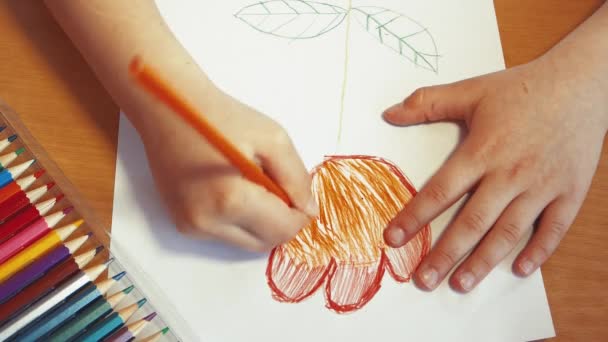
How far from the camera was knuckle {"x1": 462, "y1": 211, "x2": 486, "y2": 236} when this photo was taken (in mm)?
474

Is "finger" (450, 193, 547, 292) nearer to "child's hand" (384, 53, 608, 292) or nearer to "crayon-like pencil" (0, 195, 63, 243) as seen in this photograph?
"child's hand" (384, 53, 608, 292)

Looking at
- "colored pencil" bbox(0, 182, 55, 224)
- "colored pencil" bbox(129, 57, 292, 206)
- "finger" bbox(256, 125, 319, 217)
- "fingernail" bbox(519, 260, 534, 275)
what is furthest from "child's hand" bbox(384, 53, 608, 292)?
"colored pencil" bbox(0, 182, 55, 224)

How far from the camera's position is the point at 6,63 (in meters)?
0.49

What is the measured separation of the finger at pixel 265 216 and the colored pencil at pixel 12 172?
0.20m

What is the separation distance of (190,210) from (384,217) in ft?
0.66

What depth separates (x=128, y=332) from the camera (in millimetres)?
392

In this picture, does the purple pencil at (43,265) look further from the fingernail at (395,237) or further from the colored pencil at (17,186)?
the fingernail at (395,237)

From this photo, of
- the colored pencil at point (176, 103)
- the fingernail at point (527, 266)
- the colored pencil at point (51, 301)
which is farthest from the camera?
the fingernail at point (527, 266)

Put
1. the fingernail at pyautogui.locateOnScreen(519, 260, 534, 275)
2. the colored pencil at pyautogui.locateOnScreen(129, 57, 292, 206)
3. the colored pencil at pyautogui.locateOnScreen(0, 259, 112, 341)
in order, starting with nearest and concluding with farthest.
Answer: the colored pencil at pyautogui.locateOnScreen(129, 57, 292, 206)
the colored pencil at pyautogui.locateOnScreen(0, 259, 112, 341)
the fingernail at pyautogui.locateOnScreen(519, 260, 534, 275)

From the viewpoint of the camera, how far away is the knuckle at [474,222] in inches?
18.7

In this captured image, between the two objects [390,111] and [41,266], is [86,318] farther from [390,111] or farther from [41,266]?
[390,111]

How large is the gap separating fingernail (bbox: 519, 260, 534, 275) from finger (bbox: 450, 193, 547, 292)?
0.02 metres

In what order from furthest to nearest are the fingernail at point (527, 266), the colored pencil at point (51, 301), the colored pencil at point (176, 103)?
1. the fingernail at point (527, 266)
2. the colored pencil at point (51, 301)
3. the colored pencil at point (176, 103)

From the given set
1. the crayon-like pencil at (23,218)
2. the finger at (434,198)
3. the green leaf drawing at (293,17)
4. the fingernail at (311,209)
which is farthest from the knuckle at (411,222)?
the crayon-like pencil at (23,218)
